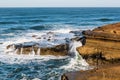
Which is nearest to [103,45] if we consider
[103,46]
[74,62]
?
[103,46]

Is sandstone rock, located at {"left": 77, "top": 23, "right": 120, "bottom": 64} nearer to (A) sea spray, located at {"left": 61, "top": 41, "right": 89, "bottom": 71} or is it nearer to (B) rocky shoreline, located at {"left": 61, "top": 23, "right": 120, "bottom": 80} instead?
(B) rocky shoreline, located at {"left": 61, "top": 23, "right": 120, "bottom": 80}

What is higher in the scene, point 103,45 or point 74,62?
point 103,45

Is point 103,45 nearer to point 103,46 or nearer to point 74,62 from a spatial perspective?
point 103,46

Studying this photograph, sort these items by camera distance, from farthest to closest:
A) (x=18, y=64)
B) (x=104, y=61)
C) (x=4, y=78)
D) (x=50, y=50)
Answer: (x=50, y=50), (x=18, y=64), (x=4, y=78), (x=104, y=61)

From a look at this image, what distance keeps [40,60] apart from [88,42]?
253 inches

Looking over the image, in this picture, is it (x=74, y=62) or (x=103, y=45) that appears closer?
(x=103, y=45)

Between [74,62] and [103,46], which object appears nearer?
[103,46]

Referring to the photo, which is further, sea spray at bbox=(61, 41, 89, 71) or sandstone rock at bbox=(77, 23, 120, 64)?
sea spray at bbox=(61, 41, 89, 71)

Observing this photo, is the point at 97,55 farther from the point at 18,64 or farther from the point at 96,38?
the point at 18,64

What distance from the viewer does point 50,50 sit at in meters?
22.1

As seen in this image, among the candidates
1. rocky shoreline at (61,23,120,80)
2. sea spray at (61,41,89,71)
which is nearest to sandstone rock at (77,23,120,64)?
rocky shoreline at (61,23,120,80)

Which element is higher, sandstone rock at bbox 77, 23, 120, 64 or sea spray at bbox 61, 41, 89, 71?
sandstone rock at bbox 77, 23, 120, 64

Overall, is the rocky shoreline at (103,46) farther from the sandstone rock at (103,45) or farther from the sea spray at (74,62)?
the sea spray at (74,62)

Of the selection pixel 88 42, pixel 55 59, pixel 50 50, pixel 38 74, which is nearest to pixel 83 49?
pixel 88 42
